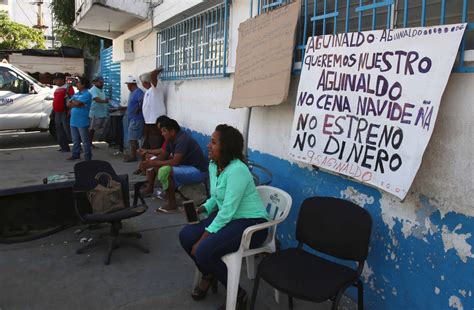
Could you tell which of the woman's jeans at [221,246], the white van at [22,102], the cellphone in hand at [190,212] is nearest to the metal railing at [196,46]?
the cellphone in hand at [190,212]

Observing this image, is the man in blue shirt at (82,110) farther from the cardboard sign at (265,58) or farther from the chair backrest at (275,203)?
the chair backrest at (275,203)

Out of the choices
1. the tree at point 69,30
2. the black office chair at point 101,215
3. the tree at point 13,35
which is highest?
the tree at point 13,35

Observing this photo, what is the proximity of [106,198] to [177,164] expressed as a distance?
1.24 m

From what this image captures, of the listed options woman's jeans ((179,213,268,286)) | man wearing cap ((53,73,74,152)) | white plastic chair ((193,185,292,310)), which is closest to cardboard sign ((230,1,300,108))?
white plastic chair ((193,185,292,310))

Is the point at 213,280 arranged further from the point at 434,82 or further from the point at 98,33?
the point at 98,33

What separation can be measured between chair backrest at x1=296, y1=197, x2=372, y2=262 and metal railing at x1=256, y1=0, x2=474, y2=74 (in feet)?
3.48

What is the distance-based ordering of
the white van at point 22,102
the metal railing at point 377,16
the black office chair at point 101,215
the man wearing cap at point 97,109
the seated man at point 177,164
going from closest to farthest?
the metal railing at point 377,16
the black office chair at point 101,215
the seated man at point 177,164
the man wearing cap at point 97,109
the white van at point 22,102

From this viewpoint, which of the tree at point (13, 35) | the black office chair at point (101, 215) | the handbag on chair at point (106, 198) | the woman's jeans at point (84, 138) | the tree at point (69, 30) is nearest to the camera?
the black office chair at point (101, 215)

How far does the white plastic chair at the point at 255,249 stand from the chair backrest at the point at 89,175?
153 centimetres

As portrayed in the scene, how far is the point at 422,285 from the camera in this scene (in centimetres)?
269

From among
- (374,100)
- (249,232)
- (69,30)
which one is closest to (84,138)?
(249,232)

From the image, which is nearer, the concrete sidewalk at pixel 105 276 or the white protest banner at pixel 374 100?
the white protest banner at pixel 374 100

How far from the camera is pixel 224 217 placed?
3.07 m

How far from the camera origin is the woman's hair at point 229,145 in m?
3.20
